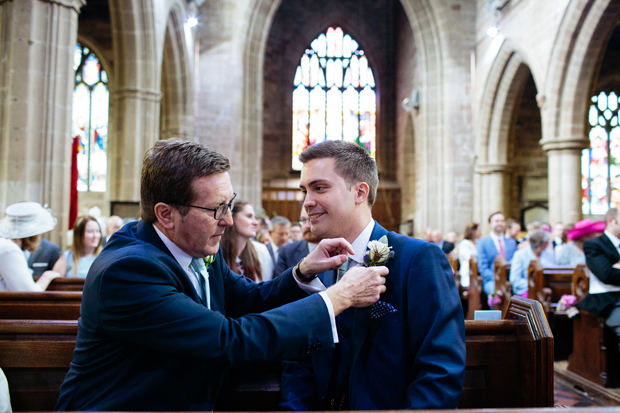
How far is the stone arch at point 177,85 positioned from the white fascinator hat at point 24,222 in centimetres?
890

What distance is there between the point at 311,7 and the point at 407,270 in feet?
66.7

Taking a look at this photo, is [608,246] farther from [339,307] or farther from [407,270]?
[339,307]

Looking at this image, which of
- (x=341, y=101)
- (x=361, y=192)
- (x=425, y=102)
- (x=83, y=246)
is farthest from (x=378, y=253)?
(x=341, y=101)

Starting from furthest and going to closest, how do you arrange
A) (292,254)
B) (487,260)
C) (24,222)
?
(487,260) < (292,254) < (24,222)

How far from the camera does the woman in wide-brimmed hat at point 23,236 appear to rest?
3.31 metres

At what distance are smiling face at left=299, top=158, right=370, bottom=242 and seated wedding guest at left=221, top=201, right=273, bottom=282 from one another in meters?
1.88

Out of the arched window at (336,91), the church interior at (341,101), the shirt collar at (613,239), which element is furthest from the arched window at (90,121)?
the shirt collar at (613,239)

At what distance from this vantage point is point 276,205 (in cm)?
1872

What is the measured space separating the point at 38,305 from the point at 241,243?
4.64 feet

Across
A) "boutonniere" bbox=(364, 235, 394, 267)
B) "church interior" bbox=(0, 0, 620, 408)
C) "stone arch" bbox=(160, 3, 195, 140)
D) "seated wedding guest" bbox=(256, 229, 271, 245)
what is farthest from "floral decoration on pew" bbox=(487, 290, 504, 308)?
"stone arch" bbox=(160, 3, 195, 140)

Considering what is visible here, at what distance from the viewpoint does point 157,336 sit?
139 centimetres

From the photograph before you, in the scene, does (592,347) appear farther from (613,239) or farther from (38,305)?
(38,305)

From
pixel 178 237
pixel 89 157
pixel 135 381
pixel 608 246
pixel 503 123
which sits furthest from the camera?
pixel 89 157

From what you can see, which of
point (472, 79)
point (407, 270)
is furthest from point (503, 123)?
point (407, 270)
